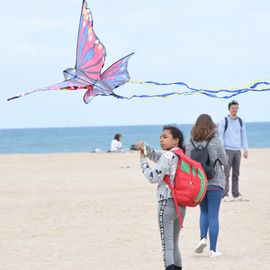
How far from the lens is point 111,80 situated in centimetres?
485

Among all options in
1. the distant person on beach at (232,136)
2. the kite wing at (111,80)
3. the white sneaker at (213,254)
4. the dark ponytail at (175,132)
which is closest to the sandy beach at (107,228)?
the white sneaker at (213,254)

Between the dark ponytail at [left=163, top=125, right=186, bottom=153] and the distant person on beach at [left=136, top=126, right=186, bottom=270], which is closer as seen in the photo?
the distant person on beach at [left=136, top=126, right=186, bottom=270]

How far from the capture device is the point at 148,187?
1366 cm

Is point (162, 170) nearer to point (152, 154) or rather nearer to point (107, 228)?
point (152, 154)

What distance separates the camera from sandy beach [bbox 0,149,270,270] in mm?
6894

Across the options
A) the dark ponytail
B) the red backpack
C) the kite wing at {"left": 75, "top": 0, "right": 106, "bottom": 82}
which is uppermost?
the kite wing at {"left": 75, "top": 0, "right": 106, "bottom": 82}

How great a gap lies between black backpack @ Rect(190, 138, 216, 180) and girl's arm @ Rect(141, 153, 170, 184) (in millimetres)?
1113

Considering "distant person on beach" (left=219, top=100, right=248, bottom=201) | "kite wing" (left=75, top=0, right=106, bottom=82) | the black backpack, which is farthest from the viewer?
"distant person on beach" (left=219, top=100, right=248, bottom=201)

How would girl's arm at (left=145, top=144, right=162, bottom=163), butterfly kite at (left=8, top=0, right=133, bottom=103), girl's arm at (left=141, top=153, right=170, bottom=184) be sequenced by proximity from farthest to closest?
girl's arm at (left=145, top=144, right=162, bottom=163) < girl's arm at (left=141, top=153, right=170, bottom=184) < butterfly kite at (left=8, top=0, right=133, bottom=103)

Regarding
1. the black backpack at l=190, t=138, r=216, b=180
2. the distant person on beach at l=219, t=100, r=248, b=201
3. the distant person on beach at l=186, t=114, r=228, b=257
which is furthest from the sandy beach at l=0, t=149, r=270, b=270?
the black backpack at l=190, t=138, r=216, b=180

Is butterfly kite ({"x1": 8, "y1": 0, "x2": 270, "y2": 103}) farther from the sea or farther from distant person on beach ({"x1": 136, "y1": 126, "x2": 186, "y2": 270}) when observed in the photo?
the sea

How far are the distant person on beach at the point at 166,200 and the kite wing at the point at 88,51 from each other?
899mm

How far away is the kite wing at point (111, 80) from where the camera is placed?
4762mm

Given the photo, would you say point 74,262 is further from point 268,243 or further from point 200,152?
point 268,243
